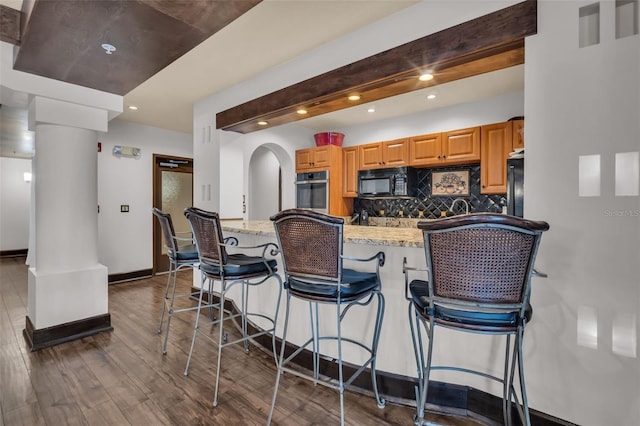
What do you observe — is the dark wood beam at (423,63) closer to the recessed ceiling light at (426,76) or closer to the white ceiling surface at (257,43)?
the recessed ceiling light at (426,76)

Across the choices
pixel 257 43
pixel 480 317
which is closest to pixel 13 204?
pixel 257 43

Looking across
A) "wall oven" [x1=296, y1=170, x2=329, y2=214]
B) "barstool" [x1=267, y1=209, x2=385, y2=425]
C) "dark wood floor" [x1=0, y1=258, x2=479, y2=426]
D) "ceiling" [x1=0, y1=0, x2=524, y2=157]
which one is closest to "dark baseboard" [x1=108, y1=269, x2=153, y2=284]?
"dark wood floor" [x1=0, y1=258, x2=479, y2=426]

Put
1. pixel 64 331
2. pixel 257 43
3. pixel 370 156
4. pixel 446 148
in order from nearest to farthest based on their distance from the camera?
pixel 257 43, pixel 64 331, pixel 446 148, pixel 370 156

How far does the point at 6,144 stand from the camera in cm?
596

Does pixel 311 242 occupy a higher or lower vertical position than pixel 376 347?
higher

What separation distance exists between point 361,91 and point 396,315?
1.60 metres

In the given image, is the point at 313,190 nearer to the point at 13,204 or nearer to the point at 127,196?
the point at 127,196

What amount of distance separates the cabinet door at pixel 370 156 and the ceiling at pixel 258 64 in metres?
0.42

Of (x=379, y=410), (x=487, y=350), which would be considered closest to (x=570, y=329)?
(x=487, y=350)

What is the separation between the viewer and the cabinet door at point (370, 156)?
4.36m

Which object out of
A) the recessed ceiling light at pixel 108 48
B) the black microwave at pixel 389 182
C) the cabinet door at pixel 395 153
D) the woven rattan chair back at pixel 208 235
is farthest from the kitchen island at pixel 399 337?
the cabinet door at pixel 395 153

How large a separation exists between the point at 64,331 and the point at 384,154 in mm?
4038

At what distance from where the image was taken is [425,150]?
3.95m

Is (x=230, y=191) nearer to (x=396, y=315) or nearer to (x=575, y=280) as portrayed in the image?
(x=396, y=315)
